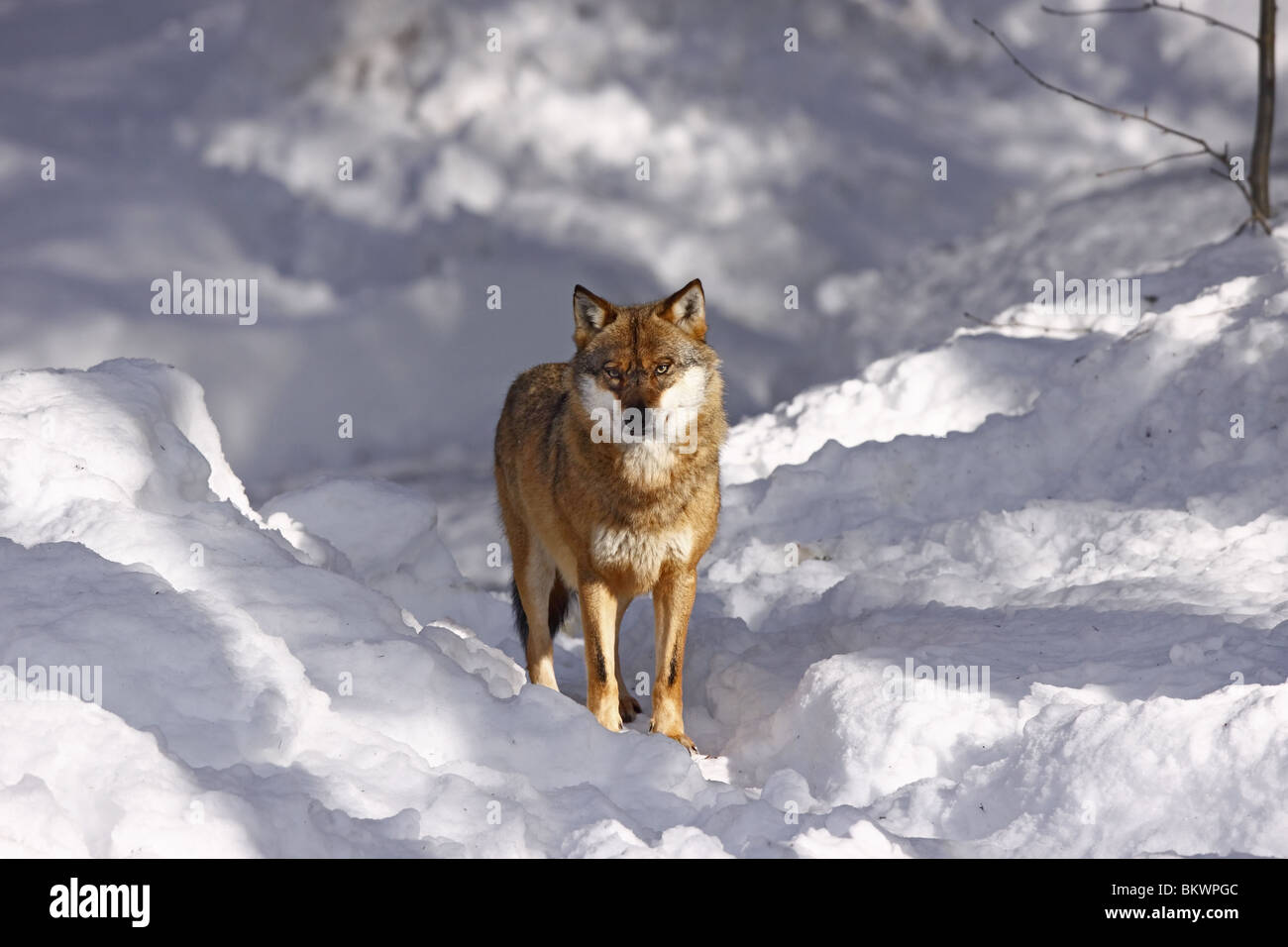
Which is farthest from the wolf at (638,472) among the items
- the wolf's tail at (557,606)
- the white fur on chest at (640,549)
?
the wolf's tail at (557,606)

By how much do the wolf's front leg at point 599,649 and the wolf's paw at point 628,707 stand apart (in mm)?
Answer: 565

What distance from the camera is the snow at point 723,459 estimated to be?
12.3 feet

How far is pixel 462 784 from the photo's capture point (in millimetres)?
3705

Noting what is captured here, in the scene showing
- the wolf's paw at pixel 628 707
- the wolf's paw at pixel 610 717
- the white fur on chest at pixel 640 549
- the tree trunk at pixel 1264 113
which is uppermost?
the tree trunk at pixel 1264 113

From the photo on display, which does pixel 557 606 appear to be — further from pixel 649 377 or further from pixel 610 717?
pixel 649 377

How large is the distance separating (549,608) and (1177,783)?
12.1ft

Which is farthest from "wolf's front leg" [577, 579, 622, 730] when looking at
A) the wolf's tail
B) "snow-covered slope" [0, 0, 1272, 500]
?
"snow-covered slope" [0, 0, 1272, 500]

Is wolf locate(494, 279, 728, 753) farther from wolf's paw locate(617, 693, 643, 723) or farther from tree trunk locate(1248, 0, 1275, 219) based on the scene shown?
tree trunk locate(1248, 0, 1275, 219)

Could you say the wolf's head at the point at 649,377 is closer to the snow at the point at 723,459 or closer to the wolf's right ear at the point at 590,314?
the wolf's right ear at the point at 590,314

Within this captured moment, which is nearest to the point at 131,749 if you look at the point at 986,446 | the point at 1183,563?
the point at 1183,563

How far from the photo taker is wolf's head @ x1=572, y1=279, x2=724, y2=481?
516 cm

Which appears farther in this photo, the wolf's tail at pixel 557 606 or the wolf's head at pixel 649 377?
the wolf's tail at pixel 557 606

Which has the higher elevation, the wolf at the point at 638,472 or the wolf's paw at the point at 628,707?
the wolf at the point at 638,472

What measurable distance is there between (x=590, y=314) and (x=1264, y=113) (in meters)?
7.11
